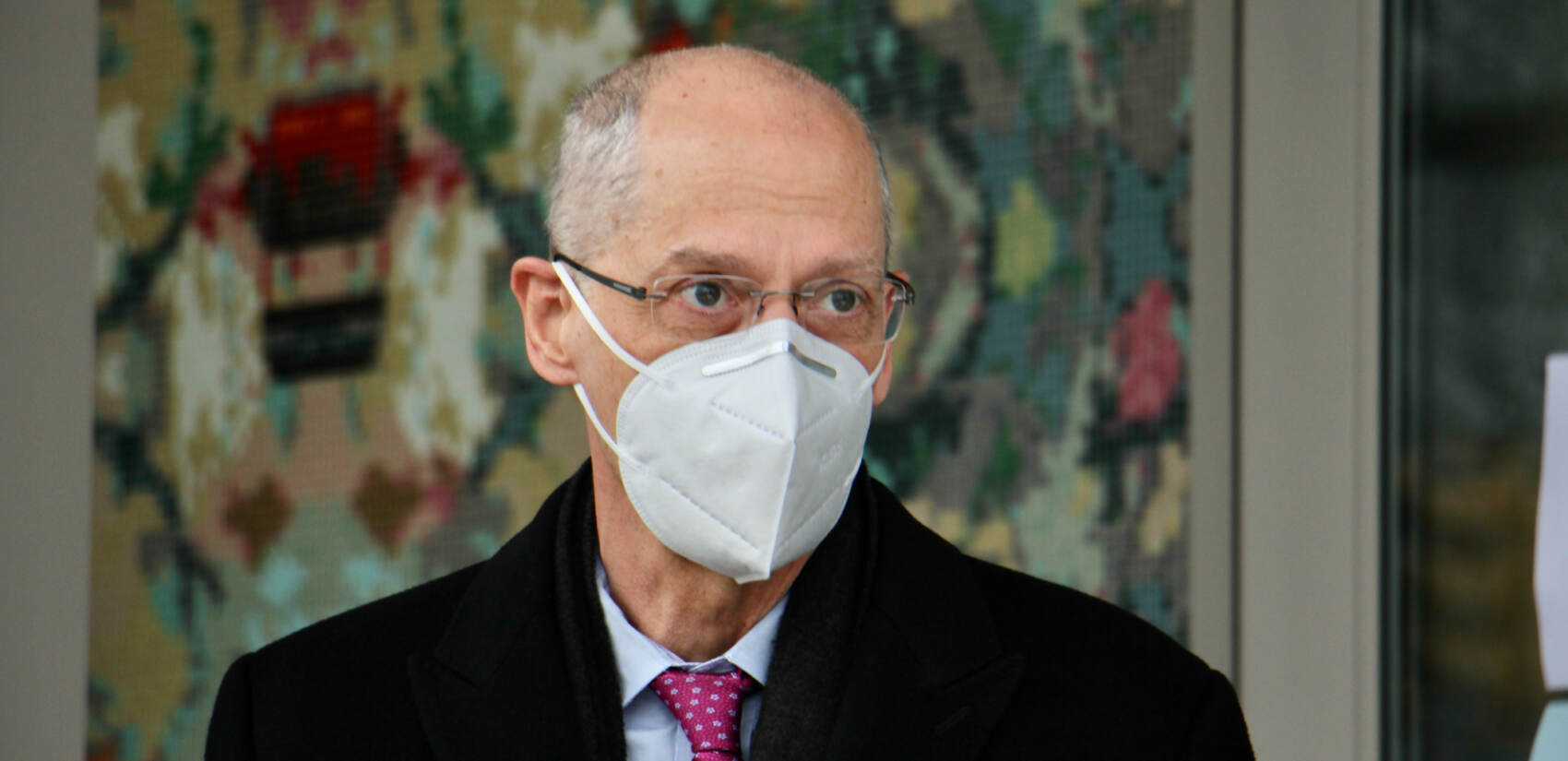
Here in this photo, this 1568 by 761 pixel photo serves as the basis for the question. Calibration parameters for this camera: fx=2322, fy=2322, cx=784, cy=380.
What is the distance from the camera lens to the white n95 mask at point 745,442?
7.55 ft

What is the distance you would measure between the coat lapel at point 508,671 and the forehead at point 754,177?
411 mm

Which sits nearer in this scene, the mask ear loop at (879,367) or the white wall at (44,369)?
the mask ear loop at (879,367)

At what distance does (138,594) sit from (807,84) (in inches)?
104

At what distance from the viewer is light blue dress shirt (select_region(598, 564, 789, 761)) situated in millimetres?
2385

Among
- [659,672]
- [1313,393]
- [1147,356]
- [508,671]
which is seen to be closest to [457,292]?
[1147,356]

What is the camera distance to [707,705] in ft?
7.76

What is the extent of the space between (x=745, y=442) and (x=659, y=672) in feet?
0.89

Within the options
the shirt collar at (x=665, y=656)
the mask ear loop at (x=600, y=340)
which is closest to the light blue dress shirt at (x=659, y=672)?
the shirt collar at (x=665, y=656)

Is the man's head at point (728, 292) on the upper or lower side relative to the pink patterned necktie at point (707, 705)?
upper

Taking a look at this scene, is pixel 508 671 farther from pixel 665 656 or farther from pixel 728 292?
pixel 728 292

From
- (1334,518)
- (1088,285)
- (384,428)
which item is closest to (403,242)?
(384,428)

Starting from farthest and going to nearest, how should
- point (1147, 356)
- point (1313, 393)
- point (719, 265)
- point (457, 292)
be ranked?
point (457, 292), point (1147, 356), point (1313, 393), point (719, 265)

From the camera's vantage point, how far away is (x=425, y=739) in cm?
247

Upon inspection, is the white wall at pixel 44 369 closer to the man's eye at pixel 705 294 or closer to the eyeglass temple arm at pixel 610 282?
the eyeglass temple arm at pixel 610 282
